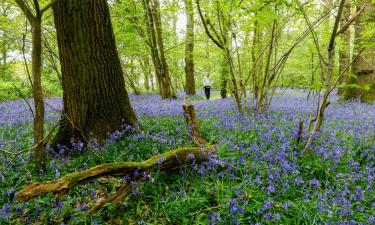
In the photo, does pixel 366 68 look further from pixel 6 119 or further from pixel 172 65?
pixel 172 65

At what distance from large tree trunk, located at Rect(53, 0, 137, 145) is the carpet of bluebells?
0.34 m

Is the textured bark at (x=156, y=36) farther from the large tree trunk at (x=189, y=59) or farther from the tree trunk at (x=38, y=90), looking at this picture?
the tree trunk at (x=38, y=90)

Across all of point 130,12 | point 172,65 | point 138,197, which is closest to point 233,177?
point 138,197

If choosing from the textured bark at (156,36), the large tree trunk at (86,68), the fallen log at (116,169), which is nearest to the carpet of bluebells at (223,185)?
the fallen log at (116,169)

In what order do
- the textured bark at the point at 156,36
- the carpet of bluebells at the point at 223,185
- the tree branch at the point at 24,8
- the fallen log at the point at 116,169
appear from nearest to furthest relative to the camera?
the fallen log at the point at 116,169
the carpet of bluebells at the point at 223,185
the tree branch at the point at 24,8
the textured bark at the point at 156,36

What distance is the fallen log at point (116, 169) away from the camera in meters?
2.16

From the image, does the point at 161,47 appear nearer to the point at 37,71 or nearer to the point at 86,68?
the point at 86,68

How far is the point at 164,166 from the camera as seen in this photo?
10.0ft

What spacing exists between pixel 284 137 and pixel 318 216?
1.89m

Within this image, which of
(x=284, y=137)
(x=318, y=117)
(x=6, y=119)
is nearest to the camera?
(x=318, y=117)

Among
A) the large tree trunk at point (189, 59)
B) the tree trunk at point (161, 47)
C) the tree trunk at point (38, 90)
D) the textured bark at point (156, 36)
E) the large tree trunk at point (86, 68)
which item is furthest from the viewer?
the large tree trunk at point (189, 59)

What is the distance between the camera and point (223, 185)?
2.86 meters

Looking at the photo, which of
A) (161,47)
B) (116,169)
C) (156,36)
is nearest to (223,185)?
(116,169)

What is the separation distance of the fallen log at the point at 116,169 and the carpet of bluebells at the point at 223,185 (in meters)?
0.12
